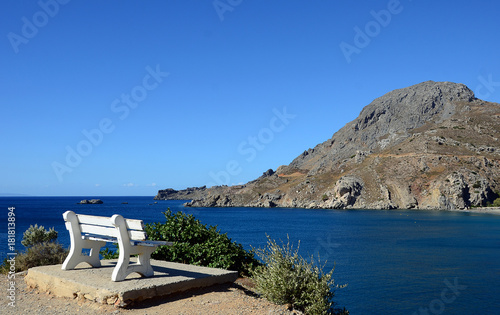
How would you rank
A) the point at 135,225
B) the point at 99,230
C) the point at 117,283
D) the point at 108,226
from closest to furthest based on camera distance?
the point at 117,283 → the point at 135,225 → the point at 108,226 → the point at 99,230

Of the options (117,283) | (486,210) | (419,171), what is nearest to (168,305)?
(117,283)

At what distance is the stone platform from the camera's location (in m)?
7.04

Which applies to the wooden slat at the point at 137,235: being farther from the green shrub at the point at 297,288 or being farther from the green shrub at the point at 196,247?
the green shrub at the point at 196,247

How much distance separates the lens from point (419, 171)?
9412 centimetres

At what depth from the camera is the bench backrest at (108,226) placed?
7613 mm

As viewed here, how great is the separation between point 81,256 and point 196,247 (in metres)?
3.05

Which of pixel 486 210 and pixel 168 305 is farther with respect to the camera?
pixel 486 210

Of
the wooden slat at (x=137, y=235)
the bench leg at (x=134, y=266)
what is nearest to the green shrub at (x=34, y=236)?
the bench leg at (x=134, y=266)

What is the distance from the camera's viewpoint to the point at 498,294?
16922 mm

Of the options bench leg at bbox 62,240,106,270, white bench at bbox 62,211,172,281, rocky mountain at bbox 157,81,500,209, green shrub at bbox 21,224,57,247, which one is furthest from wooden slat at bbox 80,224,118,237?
rocky mountain at bbox 157,81,500,209

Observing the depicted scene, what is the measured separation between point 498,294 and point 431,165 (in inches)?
3283

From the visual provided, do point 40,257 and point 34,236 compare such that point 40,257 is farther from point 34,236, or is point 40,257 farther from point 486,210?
point 486,210

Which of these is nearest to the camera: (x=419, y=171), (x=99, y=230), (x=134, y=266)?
(x=134, y=266)

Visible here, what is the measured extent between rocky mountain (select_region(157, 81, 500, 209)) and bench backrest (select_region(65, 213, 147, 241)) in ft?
295
